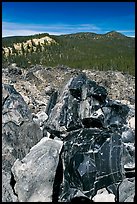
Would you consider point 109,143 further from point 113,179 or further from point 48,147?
point 48,147

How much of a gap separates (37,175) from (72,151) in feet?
4.63

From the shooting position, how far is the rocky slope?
11867 mm

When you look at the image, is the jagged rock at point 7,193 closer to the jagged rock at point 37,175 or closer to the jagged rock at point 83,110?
the jagged rock at point 37,175

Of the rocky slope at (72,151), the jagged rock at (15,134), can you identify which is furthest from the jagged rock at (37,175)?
the jagged rock at (15,134)

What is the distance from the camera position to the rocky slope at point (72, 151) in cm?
1187

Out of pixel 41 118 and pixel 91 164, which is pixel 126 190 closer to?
pixel 91 164

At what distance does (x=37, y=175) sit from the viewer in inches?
475

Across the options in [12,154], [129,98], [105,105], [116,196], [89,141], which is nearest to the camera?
[116,196]

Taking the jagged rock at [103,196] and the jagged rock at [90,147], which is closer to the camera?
the jagged rock at [103,196]

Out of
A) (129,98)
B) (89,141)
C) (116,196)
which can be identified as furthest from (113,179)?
(129,98)

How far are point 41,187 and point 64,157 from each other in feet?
4.17

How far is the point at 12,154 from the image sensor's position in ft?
46.4

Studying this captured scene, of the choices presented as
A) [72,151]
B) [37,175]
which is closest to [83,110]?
[72,151]

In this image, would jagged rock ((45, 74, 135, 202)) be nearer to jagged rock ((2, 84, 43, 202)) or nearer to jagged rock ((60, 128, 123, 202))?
jagged rock ((60, 128, 123, 202))
